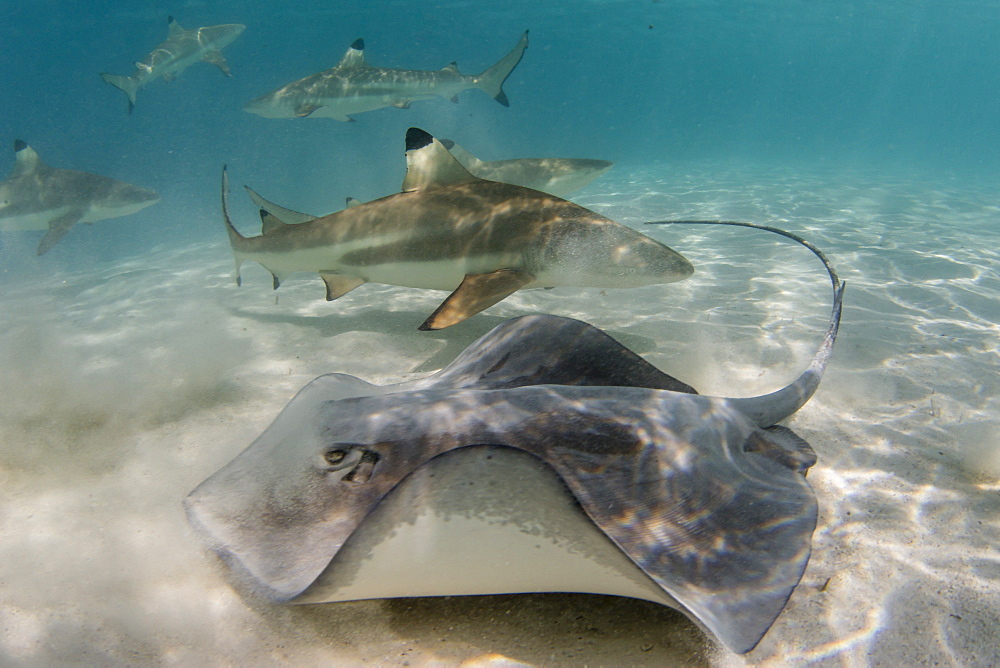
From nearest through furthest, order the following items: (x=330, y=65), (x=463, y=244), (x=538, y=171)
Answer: (x=463, y=244) → (x=538, y=171) → (x=330, y=65)

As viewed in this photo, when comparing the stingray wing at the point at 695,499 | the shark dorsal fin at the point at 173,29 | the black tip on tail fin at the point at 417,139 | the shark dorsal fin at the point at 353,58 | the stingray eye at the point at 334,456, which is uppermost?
the shark dorsal fin at the point at 173,29

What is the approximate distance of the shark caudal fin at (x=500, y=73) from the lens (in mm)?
9513

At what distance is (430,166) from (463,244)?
1.00m

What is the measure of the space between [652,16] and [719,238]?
1958 inches

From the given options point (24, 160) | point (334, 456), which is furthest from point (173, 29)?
point (334, 456)

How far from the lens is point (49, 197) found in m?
9.86

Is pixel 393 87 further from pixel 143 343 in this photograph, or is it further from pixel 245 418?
pixel 245 418

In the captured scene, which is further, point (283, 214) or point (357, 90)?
point (357, 90)

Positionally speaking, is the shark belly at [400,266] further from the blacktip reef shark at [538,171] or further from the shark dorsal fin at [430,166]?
the blacktip reef shark at [538,171]

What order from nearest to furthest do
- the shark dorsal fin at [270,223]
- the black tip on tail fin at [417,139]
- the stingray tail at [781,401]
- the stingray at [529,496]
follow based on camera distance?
the stingray at [529,496] → the stingray tail at [781,401] → the black tip on tail fin at [417,139] → the shark dorsal fin at [270,223]

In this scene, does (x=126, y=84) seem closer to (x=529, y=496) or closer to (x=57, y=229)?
(x=57, y=229)

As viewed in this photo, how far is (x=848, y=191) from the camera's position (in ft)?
56.7

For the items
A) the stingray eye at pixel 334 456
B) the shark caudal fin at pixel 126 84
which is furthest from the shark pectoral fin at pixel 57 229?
the stingray eye at pixel 334 456

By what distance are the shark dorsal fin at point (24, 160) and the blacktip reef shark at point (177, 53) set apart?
349cm
